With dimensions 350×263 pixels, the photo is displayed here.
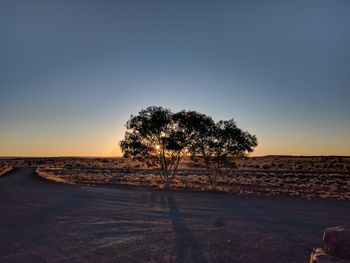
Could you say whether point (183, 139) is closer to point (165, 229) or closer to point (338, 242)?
point (165, 229)

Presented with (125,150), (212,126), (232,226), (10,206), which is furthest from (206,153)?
(232,226)

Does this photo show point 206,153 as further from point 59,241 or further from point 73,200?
point 59,241

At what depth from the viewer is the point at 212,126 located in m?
38.9

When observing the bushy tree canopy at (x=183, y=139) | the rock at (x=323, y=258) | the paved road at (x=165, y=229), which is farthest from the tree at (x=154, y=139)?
the rock at (x=323, y=258)

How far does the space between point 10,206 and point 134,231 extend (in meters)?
11.4

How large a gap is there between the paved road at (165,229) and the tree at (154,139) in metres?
12.6

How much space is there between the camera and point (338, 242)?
7.73 metres

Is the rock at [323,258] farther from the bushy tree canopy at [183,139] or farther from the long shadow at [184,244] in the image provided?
the bushy tree canopy at [183,139]

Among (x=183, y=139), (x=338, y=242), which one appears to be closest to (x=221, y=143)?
(x=183, y=139)

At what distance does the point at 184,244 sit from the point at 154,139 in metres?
26.3

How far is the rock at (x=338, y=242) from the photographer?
7.58 meters

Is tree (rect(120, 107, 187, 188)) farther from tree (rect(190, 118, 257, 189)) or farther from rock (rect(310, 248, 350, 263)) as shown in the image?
Answer: rock (rect(310, 248, 350, 263))

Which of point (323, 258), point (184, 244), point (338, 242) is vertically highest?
point (338, 242)

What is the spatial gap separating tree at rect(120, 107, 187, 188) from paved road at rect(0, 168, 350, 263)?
12598 mm
